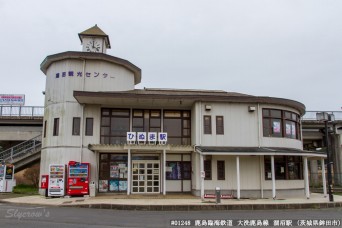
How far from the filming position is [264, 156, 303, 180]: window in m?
20.6

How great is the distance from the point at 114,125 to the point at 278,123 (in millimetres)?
10261

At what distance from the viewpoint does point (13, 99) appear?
121 feet

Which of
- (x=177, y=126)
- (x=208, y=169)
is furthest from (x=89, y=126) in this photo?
(x=208, y=169)

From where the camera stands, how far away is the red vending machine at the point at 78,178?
19141 mm

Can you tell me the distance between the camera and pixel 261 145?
2077 centimetres

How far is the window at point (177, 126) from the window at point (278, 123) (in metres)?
4.77

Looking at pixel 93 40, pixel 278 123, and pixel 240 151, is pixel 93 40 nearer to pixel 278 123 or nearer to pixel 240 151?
pixel 240 151

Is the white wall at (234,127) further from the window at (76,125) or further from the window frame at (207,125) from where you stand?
the window at (76,125)

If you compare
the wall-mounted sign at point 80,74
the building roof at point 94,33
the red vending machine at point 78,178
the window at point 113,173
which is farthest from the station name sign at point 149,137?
the building roof at point 94,33

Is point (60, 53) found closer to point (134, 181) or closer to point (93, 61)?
point (93, 61)

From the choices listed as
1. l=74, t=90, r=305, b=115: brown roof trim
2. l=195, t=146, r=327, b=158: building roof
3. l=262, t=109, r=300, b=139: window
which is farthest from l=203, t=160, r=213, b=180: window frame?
l=262, t=109, r=300, b=139: window

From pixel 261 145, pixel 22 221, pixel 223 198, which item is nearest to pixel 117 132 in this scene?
pixel 223 198

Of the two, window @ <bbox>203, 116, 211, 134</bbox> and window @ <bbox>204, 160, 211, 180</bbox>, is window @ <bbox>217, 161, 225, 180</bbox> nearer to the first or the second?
window @ <bbox>204, 160, 211, 180</bbox>

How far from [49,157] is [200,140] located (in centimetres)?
917
